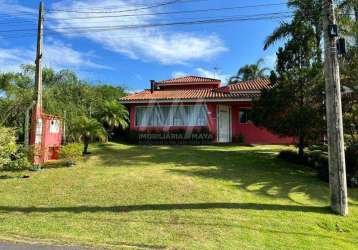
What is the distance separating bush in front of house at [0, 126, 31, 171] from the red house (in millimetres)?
11454

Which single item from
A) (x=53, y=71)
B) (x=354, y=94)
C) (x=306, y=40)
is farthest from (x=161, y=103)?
(x=354, y=94)

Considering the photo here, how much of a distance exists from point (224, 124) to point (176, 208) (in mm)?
16306

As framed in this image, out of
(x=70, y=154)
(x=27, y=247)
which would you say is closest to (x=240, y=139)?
(x=70, y=154)

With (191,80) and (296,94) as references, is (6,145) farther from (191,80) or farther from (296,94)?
(191,80)

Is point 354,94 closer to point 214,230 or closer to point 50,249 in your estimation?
point 214,230

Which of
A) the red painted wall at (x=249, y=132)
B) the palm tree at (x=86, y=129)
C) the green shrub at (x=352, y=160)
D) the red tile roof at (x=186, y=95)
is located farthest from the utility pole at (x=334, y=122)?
the red painted wall at (x=249, y=132)

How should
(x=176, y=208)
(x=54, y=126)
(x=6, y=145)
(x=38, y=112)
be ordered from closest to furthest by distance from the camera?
(x=176, y=208) → (x=6, y=145) → (x=38, y=112) → (x=54, y=126)

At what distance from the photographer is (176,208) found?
32.9ft

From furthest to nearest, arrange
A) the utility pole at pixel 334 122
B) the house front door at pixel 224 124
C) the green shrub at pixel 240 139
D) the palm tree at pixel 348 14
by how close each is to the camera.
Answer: the house front door at pixel 224 124
the green shrub at pixel 240 139
the palm tree at pixel 348 14
the utility pole at pixel 334 122

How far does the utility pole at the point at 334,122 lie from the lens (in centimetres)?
1017

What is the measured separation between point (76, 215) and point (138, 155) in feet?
29.0

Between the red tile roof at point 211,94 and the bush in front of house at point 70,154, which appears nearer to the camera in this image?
the bush in front of house at point 70,154

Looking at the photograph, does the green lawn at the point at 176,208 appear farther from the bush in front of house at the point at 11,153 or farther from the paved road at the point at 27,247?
the bush in front of house at the point at 11,153

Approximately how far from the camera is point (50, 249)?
7.17 metres
